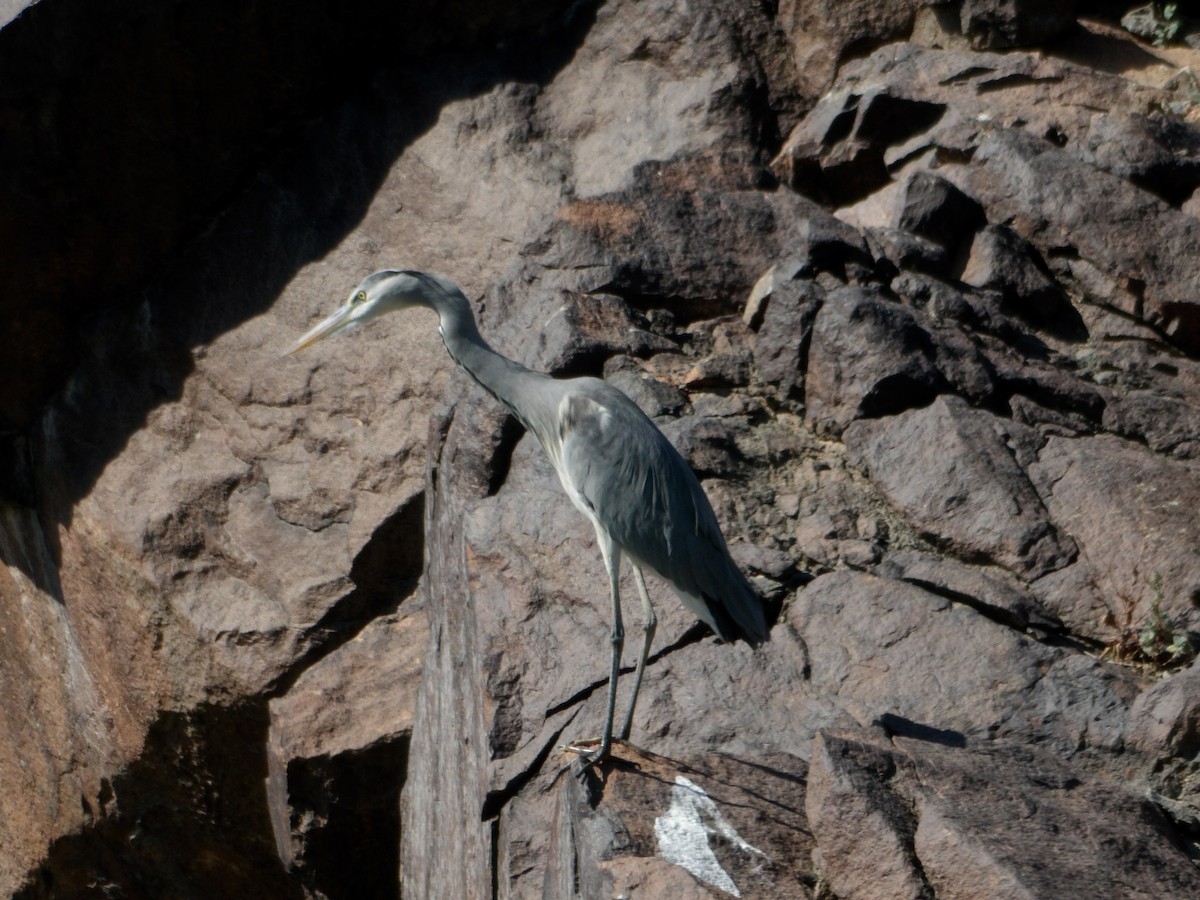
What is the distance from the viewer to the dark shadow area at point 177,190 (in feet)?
21.1

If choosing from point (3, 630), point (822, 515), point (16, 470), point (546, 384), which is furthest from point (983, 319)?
point (3, 630)

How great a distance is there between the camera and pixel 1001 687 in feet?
12.2

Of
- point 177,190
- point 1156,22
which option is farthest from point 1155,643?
point 177,190

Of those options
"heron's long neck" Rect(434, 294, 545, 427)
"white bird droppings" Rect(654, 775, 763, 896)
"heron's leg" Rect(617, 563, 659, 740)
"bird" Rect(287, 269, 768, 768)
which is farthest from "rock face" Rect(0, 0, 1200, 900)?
"heron's long neck" Rect(434, 294, 545, 427)

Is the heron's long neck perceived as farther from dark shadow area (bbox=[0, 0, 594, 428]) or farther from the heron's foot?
dark shadow area (bbox=[0, 0, 594, 428])

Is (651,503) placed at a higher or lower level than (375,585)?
higher

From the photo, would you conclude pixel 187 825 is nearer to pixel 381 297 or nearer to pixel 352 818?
pixel 352 818

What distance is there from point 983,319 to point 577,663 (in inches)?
86.2

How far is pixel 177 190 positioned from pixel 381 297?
2.77m

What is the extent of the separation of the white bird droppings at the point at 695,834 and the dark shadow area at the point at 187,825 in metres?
3.28

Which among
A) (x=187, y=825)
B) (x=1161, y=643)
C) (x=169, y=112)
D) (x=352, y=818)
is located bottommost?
(x=1161, y=643)

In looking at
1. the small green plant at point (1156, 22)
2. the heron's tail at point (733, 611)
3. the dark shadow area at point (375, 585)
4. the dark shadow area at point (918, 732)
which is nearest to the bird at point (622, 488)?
the heron's tail at point (733, 611)

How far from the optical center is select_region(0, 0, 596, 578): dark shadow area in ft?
21.1

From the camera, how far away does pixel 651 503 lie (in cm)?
391
